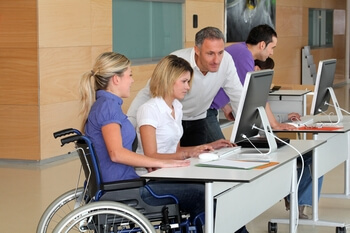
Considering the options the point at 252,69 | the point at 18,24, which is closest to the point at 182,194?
the point at 252,69

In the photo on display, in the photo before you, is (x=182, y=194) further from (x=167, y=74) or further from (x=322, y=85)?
(x=322, y=85)

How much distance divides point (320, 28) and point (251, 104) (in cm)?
1660

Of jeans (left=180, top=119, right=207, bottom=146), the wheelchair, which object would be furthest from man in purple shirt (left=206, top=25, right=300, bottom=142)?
the wheelchair

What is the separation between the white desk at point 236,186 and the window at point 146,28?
5842 millimetres

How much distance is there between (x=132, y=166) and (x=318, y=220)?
2.02 meters

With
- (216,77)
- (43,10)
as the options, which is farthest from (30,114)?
(216,77)

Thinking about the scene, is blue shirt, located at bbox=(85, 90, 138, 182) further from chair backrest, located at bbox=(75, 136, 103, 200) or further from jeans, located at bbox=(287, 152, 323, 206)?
jeans, located at bbox=(287, 152, 323, 206)

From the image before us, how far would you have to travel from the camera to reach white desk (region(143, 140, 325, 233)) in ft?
13.9

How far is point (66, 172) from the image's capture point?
8805 millimetres

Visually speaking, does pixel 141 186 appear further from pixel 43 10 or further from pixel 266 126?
pixel 43 10

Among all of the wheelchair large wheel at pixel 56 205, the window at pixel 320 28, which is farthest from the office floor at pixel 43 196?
the window at pixel 320 28

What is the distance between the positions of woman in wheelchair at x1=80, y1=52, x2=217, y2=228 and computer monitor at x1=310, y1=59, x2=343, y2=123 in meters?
2.14

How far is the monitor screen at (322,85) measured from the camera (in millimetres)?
6461

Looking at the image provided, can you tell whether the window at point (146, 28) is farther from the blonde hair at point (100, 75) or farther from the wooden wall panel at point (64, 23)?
the blonde hair at point (100, 75)
